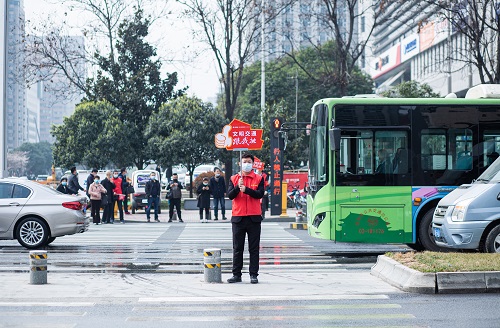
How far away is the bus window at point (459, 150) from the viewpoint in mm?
16766

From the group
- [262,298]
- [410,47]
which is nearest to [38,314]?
[262,298]

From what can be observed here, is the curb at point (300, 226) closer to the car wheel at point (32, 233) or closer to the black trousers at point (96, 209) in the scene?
the black trousers at point (96, 209)

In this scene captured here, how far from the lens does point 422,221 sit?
16.6 metres

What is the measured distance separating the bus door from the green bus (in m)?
0.02

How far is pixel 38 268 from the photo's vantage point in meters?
12.0

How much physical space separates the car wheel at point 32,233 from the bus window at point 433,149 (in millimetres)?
8023

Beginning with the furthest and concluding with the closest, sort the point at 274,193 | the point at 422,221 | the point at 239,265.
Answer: the point at 274,193
the point at 422,221
the point at 239,265

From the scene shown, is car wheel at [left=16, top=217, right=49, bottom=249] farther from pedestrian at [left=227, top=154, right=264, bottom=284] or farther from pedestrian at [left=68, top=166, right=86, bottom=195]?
pedestrian at [left=68, top=166, right=86, bottom=195]

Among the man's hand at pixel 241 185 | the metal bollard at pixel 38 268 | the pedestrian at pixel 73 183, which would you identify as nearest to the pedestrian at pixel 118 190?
the pedestrian at pixel 73 183

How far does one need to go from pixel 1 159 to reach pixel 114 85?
35.5 metres

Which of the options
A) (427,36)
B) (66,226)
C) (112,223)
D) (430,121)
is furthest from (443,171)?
(427,36)

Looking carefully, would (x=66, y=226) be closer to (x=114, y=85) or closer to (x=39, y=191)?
(x=39, y=191)

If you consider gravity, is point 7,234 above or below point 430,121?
below

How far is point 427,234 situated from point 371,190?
1365 millimetres
